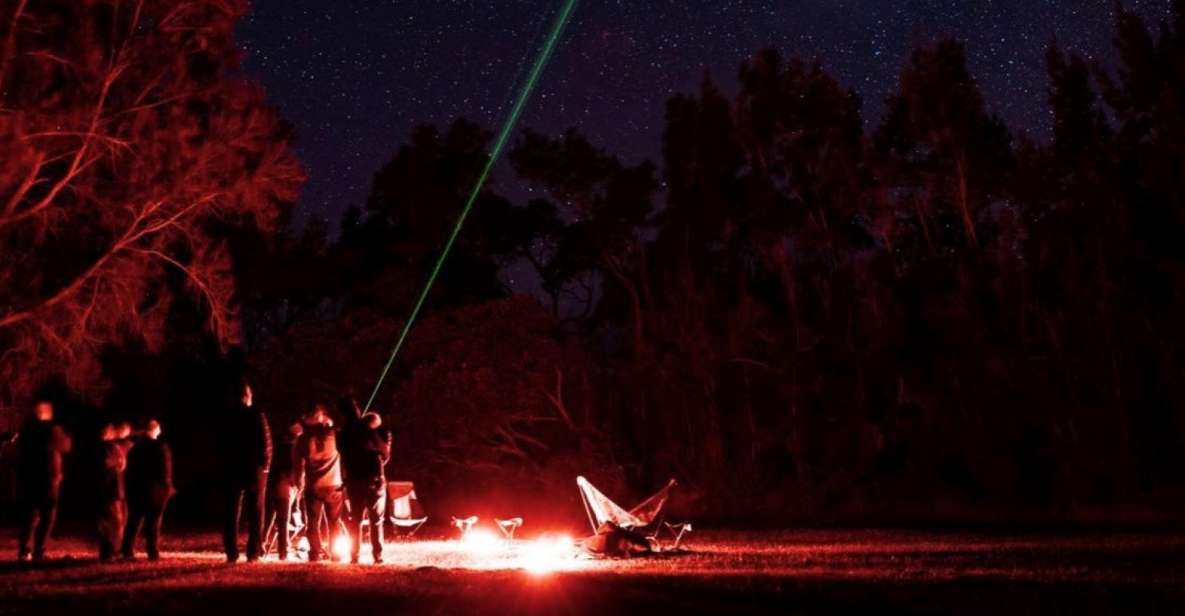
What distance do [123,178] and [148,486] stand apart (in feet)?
23.1

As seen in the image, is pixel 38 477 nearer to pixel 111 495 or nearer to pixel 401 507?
pixel 111 495

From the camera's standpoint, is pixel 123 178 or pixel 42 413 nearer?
pixel 42 413

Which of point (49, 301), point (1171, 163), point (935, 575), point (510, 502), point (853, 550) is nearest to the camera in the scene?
point (935, 575)

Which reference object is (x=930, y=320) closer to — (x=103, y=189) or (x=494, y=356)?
(x=494, y=356)

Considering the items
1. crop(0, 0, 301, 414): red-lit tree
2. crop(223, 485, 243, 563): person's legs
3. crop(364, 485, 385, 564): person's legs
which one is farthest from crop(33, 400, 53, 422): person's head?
crop(0, 0, 301, 414): red-lit tree

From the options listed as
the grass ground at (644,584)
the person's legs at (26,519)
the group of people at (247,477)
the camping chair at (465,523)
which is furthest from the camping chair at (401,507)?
the person's legs at (26,519)

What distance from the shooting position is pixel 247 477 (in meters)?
13.9

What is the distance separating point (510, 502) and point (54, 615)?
2336 cm

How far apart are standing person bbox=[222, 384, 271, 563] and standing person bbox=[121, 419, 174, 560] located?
3.42 ft

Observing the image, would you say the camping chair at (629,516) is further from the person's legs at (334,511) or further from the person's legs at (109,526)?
the person's legs at (109,526)

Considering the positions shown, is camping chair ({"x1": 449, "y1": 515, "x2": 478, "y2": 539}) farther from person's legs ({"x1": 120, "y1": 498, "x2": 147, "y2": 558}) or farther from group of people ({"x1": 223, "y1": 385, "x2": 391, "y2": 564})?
person's legs ({"x1": 120, "y1": 498, "x2": 147, "y2": 558})

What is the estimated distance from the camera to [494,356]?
1235 inches

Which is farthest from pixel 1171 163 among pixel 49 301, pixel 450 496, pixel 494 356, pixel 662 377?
pixel 49 301

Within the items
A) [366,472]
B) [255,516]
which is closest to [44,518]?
[255,516]
